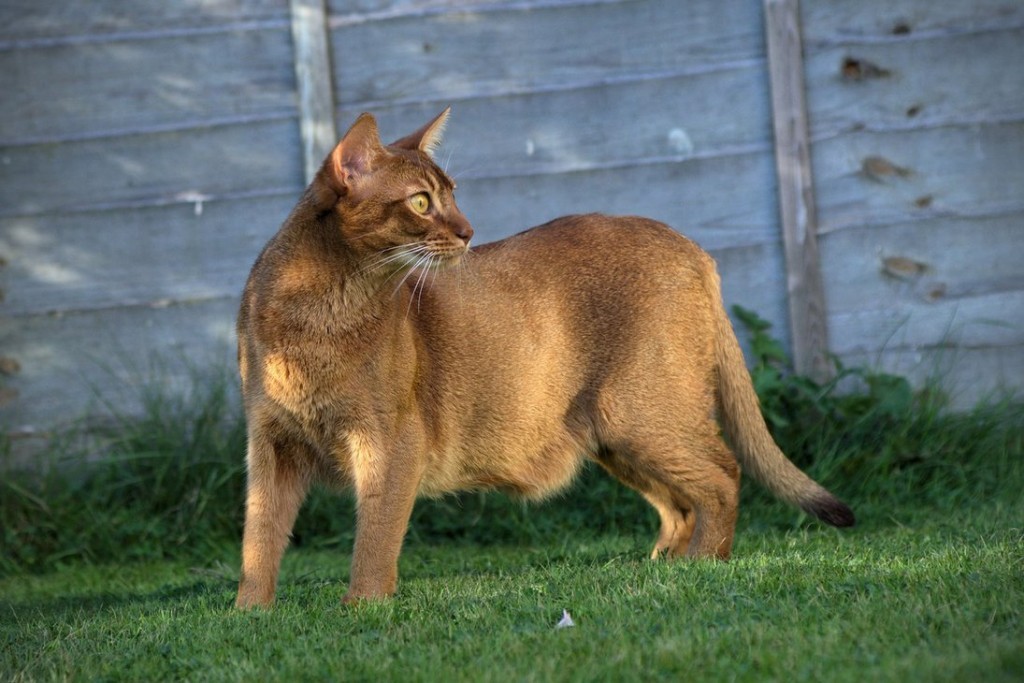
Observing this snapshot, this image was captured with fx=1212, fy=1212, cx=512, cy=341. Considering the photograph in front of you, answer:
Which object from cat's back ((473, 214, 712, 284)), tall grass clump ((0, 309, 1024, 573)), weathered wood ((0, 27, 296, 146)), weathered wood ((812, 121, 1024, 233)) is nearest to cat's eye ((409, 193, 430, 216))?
cat's back ((473, 214, 712, 284))

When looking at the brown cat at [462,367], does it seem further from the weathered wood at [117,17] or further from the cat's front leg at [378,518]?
the weathered wood at [117,17]

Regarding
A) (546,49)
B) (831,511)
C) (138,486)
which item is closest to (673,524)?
(831,511)

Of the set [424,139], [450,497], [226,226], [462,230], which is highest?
[424,139]

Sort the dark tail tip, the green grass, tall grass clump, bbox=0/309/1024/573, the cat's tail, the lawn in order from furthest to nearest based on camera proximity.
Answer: tall grass clump, bbox=0/309/1024/573, the cat's tail, the dark tail tip, the green grass, the lawn

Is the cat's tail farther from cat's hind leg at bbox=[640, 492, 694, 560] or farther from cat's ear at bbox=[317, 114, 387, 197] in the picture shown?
cat's ear at bbox=[317, 114, 387, 197]

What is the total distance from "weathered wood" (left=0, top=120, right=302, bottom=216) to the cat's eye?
2.19 m

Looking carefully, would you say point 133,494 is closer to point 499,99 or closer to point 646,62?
point 499,99

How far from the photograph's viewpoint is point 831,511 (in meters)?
4.38

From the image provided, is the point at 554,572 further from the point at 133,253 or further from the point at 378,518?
the point at 133,253

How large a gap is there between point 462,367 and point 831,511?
1432mm

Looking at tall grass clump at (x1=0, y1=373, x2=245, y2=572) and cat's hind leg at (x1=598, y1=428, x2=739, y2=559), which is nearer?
cat's hind leg at (x1=598, y1=428, x2=739, y2=559)

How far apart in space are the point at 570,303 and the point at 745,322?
1647 millimetres

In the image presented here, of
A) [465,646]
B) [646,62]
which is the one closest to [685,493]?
[465,646]

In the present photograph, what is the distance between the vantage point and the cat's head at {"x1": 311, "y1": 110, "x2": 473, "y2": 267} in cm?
377
